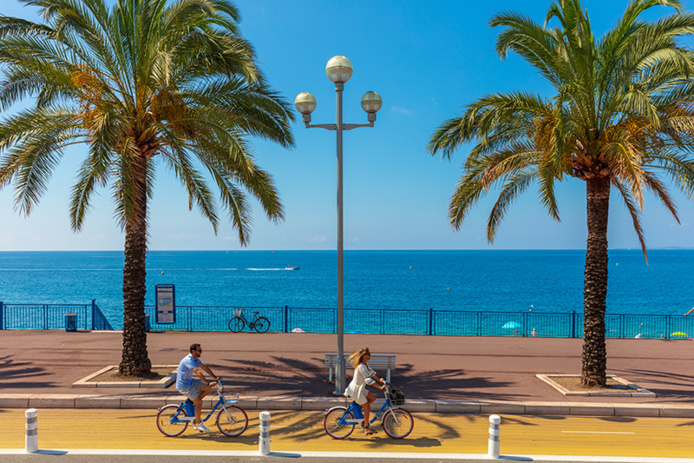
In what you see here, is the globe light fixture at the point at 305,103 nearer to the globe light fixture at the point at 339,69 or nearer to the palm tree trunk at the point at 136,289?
the globe light fixture at the point at 339,69

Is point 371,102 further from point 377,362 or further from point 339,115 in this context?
point 377,362

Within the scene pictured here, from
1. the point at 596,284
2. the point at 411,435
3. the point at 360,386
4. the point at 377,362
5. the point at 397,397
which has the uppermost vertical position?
the point at 596,284

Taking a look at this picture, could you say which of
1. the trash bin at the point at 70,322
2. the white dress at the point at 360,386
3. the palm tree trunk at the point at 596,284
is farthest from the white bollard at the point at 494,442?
the trash bin at the point at 70,322

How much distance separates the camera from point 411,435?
8.36 metres

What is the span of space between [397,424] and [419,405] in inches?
50.9

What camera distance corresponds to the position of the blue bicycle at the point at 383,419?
320 inches

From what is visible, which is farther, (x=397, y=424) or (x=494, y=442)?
(x=397, y=424)

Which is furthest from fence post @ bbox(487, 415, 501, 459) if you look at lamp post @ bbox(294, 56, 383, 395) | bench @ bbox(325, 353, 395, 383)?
bench @ bbox(325, 353, 395, 383)

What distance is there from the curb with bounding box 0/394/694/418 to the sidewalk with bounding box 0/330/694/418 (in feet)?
0.06

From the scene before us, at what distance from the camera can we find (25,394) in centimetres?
1008

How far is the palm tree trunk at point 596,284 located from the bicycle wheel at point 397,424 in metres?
5.15

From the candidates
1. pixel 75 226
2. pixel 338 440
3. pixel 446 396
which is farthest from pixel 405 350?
pixel 75 226

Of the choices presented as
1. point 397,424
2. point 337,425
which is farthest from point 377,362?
point 337,425

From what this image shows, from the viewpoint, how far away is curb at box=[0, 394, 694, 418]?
31.5 feet
